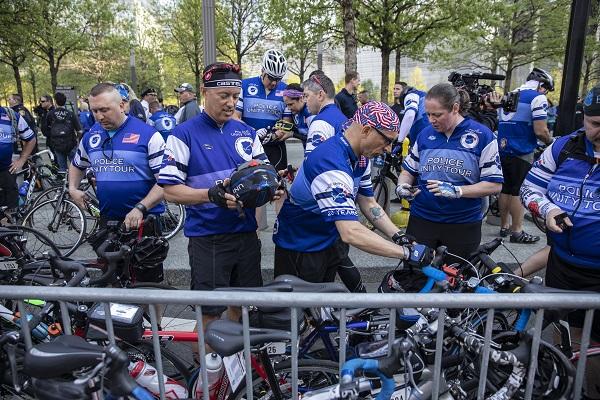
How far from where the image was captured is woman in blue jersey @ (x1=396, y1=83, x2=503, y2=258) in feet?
11.1

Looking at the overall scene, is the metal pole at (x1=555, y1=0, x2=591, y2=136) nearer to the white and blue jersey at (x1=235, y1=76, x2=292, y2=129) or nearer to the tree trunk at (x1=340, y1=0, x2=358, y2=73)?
the white and blue jersey at (x1=235, y1=76, x2=292, y2=129)

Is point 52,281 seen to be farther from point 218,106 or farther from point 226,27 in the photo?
point 226,27

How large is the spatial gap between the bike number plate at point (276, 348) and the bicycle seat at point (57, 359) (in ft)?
2.84

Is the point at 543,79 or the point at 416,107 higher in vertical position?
the point at 543,79

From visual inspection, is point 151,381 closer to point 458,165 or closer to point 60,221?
point 458,165

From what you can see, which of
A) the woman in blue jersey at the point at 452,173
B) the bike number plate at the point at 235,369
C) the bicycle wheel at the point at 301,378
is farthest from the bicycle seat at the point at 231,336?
the woman in blue jersey at the point at 452,173

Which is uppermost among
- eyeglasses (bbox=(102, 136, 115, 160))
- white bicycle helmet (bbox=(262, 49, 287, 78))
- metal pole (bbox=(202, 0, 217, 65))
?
metal pole (bbox=(202, 0, 217, 65))

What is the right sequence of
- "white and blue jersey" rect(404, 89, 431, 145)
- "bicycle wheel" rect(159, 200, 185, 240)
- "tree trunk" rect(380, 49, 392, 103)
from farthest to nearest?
"tree trunk" rect(380, 49, 392, 103) < "bicycle wheel" rect(159, 200, 185, 240) < "white and blue jersey" rect(404, 89, 431, 145)

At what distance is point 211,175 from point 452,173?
6.11ft

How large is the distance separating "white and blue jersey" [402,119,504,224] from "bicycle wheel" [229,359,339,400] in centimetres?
165

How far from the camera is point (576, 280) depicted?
8.66 ft

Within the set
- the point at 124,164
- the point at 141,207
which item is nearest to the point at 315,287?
the point at 141,207

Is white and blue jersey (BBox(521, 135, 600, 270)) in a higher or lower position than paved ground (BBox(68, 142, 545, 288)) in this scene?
higher

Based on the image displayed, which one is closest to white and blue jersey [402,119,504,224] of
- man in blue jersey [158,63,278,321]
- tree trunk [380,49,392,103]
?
man in blue jersey [158,63,278,321]
